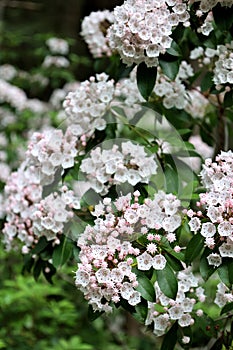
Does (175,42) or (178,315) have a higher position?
(175,42)

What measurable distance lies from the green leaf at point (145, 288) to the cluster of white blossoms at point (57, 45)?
2.78m

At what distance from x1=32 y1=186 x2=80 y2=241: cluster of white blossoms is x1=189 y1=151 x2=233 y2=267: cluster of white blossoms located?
384mm

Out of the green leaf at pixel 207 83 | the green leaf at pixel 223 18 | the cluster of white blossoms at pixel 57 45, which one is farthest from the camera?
the cluster of white blossoms at pixel 57 45

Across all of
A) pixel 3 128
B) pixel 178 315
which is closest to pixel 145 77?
pixel 178 315

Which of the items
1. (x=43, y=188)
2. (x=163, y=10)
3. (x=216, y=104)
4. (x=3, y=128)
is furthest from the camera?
(x=3, y=128)

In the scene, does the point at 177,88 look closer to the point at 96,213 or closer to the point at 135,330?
the point at 96,213

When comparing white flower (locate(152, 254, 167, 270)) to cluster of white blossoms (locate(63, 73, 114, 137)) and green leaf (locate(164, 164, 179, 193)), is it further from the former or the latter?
cluster of white blossoms (locate(63, 73, 114, 137))

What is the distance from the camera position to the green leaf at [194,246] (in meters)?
1.34

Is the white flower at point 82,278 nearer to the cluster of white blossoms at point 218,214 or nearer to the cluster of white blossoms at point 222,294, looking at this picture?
the cluster of white blossoms at point 218,214

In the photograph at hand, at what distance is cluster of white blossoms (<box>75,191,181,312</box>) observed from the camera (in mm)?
1249

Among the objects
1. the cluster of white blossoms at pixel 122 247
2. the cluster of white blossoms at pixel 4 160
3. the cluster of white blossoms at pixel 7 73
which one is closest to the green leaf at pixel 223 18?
the cluster of white blossoms at pixel 122 247

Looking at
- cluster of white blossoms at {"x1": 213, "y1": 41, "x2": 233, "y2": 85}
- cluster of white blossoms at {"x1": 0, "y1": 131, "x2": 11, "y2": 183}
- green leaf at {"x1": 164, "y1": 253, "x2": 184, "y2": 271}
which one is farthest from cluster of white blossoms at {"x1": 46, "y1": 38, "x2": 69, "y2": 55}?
green leaf at {"x1": 164, "y1": 253, "x2": 184, "y2": 271}

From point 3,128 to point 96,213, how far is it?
2147 mm

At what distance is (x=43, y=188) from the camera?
1738 millimetres
